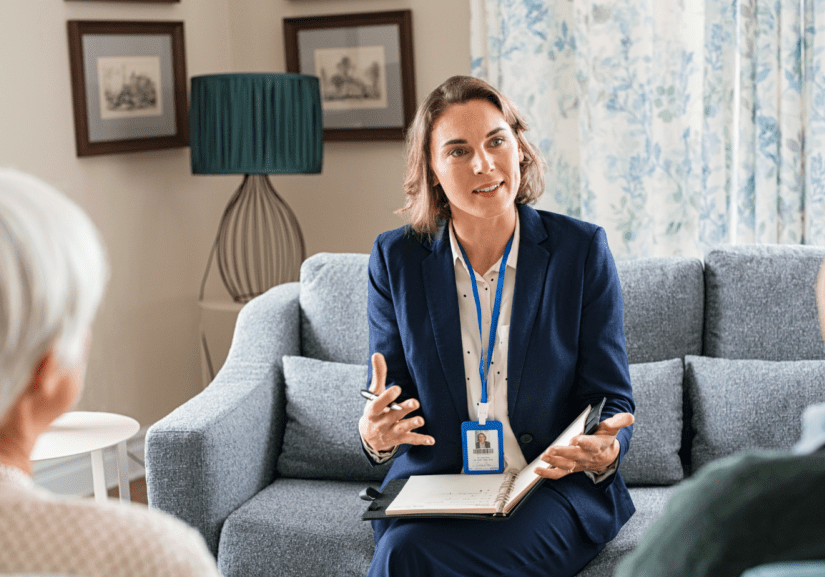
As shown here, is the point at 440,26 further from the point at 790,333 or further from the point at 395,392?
the point at 395,392

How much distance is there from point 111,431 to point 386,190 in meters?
1.74

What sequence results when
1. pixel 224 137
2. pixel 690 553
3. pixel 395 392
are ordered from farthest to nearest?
pixel 224 137 < pixel 395 392 < pixel 690 553

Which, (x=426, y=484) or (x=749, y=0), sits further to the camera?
(x=749, y=0)

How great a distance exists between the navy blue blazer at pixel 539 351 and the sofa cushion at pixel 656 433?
0.22m

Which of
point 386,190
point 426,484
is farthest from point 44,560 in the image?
point 386,190

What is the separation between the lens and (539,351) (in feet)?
6.29

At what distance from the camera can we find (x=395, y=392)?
1789mm

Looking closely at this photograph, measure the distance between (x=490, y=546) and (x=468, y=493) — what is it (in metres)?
0.11

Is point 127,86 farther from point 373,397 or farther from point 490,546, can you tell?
point 490,546

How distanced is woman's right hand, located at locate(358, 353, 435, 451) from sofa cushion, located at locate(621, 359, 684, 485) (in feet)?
1.94

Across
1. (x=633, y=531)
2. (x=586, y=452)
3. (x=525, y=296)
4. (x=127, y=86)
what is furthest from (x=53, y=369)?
(x=127, y=86)

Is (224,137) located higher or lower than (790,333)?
higher

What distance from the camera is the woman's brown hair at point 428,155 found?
6.60 feet

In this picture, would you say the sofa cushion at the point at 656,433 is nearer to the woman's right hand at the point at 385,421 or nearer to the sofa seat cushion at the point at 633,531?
the sofa seat cushion at the point at 633,531
